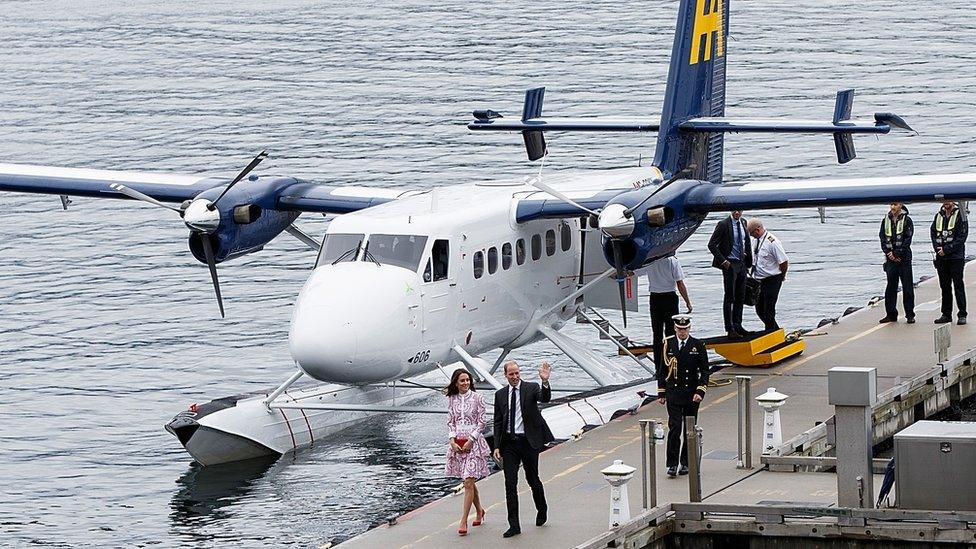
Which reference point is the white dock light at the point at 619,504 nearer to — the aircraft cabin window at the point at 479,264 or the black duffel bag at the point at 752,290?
the aircraft cabin window at the point at 479,264

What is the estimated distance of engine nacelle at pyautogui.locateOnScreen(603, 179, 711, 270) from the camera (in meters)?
21.3

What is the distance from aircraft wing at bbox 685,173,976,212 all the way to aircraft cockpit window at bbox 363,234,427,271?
3.89m

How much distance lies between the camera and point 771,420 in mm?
17422

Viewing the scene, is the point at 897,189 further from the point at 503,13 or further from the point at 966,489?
the point at 503,13

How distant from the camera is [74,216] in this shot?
44.5 meters

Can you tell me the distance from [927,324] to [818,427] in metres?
7.14

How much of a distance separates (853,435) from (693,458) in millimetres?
1437

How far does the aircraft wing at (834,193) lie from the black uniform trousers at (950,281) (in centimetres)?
233

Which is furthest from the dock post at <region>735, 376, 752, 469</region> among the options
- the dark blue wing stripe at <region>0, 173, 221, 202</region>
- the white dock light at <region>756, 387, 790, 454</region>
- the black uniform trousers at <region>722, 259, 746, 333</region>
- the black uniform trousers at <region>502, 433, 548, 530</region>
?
the dark blue wing stripe at <region>0, 173, 221, 202</region>

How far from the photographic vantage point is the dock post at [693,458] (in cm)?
1483

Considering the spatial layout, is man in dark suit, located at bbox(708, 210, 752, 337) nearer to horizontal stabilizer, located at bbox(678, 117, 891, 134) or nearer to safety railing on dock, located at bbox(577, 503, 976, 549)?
horizontal stabilizer, located at bbox(678, 117, 891, 134)

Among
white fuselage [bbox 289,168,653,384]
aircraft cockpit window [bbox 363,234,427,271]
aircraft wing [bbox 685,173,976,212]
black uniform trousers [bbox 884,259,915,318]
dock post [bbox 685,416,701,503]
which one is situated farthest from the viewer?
black uniform trousers [bbox 884,259,915,318]

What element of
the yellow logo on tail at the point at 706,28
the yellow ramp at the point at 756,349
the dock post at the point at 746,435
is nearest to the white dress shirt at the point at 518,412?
the dock post at the point at 746,435

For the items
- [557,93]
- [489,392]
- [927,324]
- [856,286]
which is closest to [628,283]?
[489,392]
